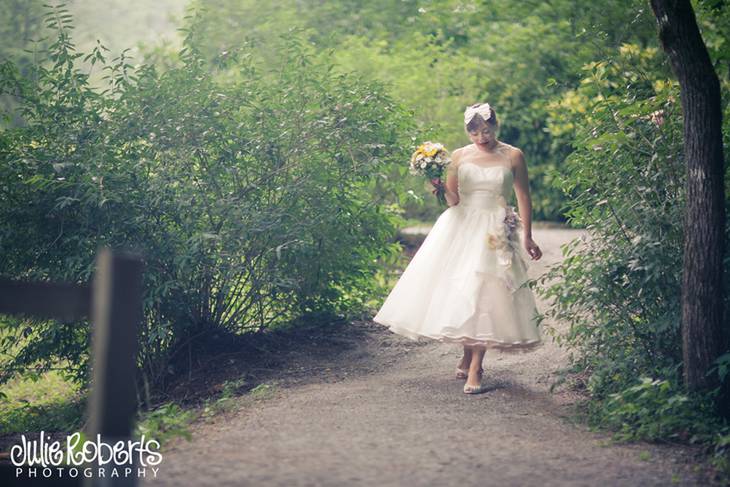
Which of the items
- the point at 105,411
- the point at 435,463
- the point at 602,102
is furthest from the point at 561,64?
the point at 105,411

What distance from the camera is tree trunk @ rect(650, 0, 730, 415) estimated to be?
5621 mm

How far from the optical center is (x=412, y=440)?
5.23m

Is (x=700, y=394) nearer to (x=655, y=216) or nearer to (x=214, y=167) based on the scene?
(x=655, y=216)

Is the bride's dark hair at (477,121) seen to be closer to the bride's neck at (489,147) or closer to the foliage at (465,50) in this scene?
the bride's neck at (489,147)

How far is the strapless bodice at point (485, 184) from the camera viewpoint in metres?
6.86

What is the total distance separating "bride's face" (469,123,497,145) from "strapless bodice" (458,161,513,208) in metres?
0.20

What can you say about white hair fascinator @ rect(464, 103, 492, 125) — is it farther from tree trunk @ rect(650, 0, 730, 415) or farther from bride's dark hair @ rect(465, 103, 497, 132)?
tree trunk @ rect(650, 0, 730, 415)

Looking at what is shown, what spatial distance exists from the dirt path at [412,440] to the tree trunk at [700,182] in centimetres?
83

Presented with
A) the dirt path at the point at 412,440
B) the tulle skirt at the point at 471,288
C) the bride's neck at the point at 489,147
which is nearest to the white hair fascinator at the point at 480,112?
the bride's neck at the point at 489,147

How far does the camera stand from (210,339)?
8273 millimetres

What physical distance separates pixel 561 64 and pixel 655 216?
1051cm

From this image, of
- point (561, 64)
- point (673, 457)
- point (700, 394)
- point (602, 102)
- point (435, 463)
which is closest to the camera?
point (435, 463)

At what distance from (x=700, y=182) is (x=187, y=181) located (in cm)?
417

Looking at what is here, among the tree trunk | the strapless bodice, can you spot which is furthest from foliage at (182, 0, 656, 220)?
the tree trunk
